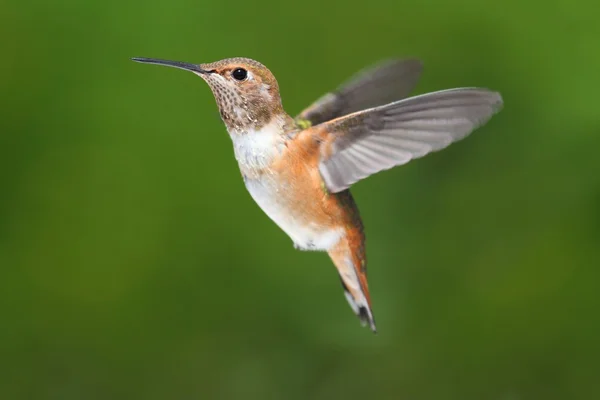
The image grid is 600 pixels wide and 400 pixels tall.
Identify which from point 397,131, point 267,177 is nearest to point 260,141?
point 267,177

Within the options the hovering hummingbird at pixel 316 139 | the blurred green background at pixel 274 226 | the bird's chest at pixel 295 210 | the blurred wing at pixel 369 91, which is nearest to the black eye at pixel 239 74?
the hovering hummingbird at pixel 316 139

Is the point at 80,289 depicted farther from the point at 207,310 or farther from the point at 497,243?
the point at 497,243

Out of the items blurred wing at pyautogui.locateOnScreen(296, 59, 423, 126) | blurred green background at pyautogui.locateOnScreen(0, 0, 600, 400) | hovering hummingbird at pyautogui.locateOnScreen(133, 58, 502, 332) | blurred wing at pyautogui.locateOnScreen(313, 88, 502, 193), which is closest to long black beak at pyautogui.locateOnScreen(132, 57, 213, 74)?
hovering hummingbird at pyautogui.locateOnScreen(133, 58, 502, 332)

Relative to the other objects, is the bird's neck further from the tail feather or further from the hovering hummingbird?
the tail feather

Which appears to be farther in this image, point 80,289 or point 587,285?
point 80,289

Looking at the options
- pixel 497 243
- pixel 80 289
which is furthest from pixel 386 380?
pixel 80 289

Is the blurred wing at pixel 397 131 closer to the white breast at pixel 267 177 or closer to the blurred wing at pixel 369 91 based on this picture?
the white breast at pixel 267 177

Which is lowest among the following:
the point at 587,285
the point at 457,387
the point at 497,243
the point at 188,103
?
the point at 457,387
